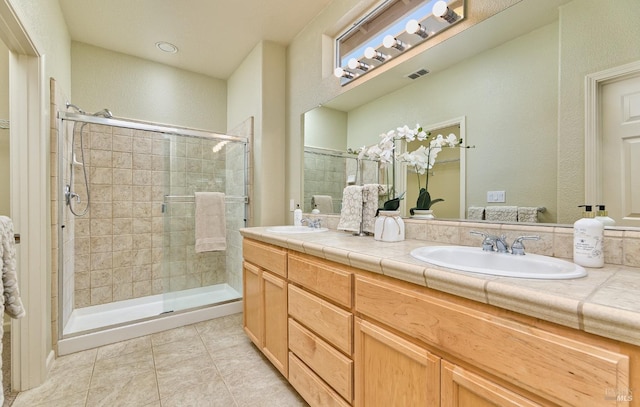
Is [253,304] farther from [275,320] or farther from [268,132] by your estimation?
[268,132]

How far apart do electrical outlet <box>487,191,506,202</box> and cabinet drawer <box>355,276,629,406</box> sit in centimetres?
69

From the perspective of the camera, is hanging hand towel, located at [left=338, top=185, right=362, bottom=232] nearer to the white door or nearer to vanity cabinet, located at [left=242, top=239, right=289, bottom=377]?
vanity cabinet, located at [left=242, top=239, right=289, bottom=377]

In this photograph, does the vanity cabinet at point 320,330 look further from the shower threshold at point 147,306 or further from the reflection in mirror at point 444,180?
the shower threshold at point 147,306

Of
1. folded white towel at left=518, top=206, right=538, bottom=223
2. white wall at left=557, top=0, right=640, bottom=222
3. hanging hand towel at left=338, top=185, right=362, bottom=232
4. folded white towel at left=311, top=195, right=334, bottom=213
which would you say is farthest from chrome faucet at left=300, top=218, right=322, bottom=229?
white wall at left=557, top=0, right=640, bottom=222

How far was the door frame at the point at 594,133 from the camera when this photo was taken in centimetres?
97

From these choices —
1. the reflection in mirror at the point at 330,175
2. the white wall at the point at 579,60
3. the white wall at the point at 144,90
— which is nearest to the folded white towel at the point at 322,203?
the reflection in mirror at the point at 330,175

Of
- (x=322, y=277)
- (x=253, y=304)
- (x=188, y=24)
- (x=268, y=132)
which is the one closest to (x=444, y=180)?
(x=322, y=277)

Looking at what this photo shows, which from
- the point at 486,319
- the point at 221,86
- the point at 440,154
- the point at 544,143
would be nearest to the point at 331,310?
the point at 486,319

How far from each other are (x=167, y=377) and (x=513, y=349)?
1.87 m

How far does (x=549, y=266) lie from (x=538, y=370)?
445 millimetres

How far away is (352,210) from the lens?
172cm

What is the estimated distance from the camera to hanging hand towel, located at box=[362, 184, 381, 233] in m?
1.64

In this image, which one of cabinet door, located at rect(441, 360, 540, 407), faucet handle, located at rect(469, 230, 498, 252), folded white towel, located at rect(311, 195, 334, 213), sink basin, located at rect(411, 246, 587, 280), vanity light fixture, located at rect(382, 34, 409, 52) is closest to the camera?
cabinet door, located at rect(441, 360, 540, 407)

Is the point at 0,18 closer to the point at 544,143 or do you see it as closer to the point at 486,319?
the point at 486,319
